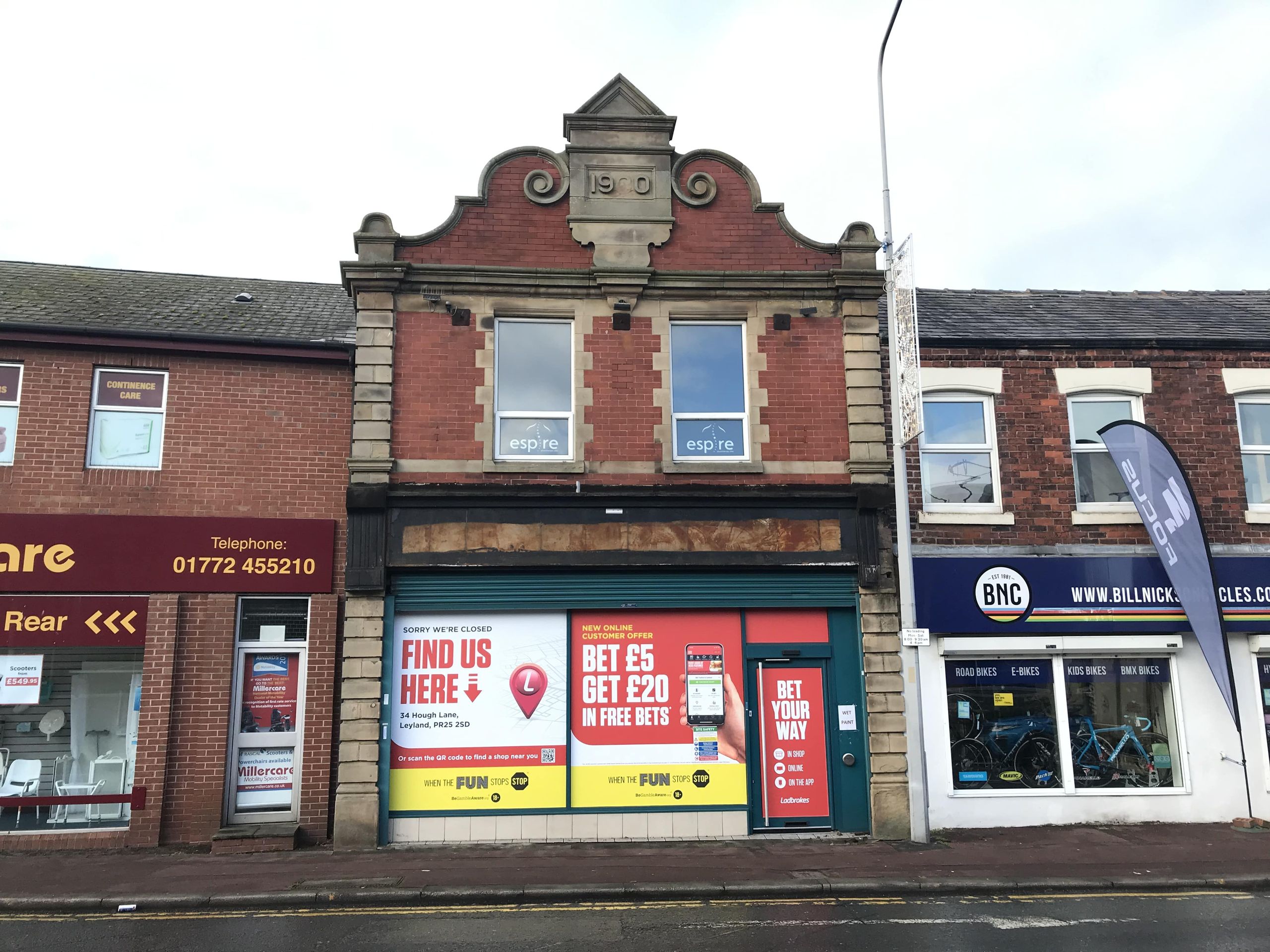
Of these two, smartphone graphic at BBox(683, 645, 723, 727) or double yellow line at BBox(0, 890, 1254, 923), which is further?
smartphone graphic at BBox(683, 645, 723, 727)

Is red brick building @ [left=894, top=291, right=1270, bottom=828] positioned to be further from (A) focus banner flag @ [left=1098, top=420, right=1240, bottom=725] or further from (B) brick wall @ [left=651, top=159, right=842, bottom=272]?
(B) brick wall @ [left=651, top=159, right=842, bottom=272]

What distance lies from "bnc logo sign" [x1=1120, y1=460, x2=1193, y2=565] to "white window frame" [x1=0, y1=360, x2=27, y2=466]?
15.2 m

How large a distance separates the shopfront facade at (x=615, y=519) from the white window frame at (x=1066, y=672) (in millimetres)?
1162

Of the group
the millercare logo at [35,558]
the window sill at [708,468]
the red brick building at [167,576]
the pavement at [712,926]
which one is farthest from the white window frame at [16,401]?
the window sill at [708,468]

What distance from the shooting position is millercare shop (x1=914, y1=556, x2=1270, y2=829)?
1263 cm

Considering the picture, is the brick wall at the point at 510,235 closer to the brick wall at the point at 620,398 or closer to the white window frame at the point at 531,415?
the white window frame at the point at 531,415

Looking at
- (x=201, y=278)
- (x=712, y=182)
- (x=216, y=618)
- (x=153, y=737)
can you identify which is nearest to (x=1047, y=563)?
(x=712, y=182)

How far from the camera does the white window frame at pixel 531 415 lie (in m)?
12.5

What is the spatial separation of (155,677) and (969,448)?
37.8 feet

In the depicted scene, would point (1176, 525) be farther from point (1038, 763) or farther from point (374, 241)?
point (374, 241)

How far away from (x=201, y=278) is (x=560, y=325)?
295 inches

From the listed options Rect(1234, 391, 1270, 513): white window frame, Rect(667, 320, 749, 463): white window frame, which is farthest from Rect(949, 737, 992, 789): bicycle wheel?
Answer: Rect(1234, 391, 1270, 513): white window frame

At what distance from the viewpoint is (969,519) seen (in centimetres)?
1316

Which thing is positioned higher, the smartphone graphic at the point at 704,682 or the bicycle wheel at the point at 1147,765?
the smartphone graphic at the point at 704,682
